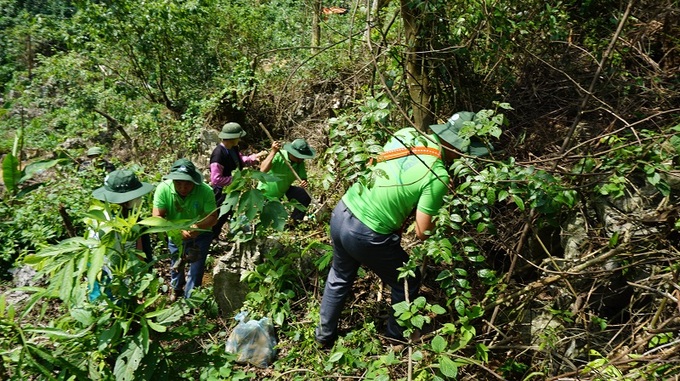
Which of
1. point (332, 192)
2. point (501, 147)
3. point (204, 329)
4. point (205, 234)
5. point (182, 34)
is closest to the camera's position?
point (204, 329)

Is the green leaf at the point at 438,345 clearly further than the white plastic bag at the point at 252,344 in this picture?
No

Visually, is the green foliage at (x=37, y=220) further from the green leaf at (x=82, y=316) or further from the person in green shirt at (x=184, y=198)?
the green leaf at (x=82, y=316)

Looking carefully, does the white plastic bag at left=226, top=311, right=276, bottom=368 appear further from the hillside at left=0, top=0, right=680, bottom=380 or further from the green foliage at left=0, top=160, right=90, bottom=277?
the green foliage at left=0, top=160, right=90, bottom=277

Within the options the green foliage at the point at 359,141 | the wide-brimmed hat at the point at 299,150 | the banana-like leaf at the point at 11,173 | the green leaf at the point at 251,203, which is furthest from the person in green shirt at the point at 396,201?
the wide-brimmed hat at the point at 299,150

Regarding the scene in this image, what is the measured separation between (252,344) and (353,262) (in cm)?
104

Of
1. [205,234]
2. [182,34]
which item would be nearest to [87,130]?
[182,34]

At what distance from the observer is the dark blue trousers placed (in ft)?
10.9

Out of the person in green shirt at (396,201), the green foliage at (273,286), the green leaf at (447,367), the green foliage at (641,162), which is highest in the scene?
the green foliage at (641,162)

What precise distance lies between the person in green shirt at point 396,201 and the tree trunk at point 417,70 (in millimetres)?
795

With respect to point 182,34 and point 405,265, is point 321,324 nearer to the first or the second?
point 405,265

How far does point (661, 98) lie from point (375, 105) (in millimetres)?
2319

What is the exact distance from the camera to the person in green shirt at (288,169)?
5129mm

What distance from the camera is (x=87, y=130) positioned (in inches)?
337

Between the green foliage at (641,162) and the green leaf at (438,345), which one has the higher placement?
the green foliage at (641,162)
